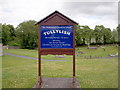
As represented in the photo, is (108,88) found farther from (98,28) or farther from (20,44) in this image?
(98,28)

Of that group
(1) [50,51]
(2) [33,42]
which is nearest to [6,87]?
(1) [50,51]

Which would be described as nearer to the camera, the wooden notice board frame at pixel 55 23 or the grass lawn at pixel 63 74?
the wooden notice board frame at pixel 55 23

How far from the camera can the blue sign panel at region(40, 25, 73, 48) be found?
7.77 m

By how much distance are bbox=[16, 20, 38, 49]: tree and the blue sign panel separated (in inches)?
1637

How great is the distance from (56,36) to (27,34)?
140ft

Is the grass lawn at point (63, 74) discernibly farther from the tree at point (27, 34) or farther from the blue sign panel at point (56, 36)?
the tree at point (27, 34)

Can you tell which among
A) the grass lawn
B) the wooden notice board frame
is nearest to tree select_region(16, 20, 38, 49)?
the grass lawn

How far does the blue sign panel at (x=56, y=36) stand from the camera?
7.77m

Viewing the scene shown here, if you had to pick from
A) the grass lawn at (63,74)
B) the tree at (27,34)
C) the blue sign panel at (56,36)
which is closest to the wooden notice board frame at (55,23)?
the blue sign panel at (56,36)

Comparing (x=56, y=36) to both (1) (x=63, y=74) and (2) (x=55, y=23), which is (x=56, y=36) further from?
(1) (x=63, y=74)

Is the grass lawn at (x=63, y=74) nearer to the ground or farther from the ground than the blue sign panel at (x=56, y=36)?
nearer to the ground

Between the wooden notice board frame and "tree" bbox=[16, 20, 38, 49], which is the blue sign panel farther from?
"tree" bbox=[16, 20, 38, 49]

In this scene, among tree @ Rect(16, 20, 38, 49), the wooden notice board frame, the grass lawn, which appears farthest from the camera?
tree @ Rect(16, 20, 38, 49)

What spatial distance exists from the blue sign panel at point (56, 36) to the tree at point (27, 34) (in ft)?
136
